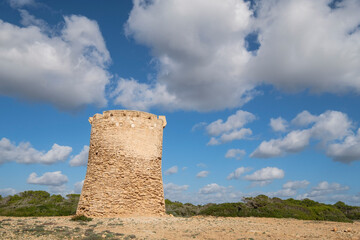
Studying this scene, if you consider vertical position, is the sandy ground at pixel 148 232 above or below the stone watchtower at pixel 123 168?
below

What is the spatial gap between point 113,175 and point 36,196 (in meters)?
15.3

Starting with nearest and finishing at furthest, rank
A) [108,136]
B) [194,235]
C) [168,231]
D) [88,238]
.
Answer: [88,238] → [194,235] → [168,231] → [108,136]

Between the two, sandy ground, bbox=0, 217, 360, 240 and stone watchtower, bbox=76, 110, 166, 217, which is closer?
sandy ground, bbox=0, 217, 360, 240

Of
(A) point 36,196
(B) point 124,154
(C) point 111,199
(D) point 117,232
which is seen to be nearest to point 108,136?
(B) point 124,154

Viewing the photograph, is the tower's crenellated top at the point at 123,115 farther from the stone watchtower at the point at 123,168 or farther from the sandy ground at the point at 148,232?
the sandy ground at the point at 148,232

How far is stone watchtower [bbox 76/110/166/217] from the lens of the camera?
11.9 metres

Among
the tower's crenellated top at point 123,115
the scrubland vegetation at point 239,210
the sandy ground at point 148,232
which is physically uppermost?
the tower's crenellated top at point 123,115

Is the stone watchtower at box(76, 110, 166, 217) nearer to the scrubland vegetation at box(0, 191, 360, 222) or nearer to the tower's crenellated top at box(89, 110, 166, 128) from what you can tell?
the tower's crenellated top at box(89, 110, 166, 128)

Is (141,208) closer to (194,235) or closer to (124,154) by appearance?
(124,154)

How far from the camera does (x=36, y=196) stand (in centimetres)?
2380

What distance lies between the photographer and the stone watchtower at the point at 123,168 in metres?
11.9

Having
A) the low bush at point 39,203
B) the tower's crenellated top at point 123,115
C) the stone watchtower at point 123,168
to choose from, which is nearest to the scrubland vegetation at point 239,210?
the low bush at point 39,203

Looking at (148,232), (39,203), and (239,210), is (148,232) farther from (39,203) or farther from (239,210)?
(39,203)

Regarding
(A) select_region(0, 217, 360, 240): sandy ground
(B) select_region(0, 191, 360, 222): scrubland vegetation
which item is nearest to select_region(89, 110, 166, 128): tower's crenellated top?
(A) select_region(0, 217, 360, 240): sandy ground
